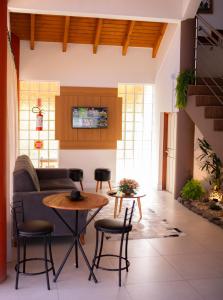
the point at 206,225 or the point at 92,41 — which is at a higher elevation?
the point at 92,41

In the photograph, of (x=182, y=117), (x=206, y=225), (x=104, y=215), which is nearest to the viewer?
(x=206, y=225)

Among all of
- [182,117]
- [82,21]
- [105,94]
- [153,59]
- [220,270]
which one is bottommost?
[220,270]

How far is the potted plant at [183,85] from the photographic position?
7514 mm

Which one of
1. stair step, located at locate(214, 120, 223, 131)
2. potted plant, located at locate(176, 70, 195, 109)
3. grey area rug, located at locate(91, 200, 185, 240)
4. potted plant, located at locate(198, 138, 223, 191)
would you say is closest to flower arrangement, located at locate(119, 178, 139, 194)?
grey area rug, located at locate(91, 200, 185, 240)

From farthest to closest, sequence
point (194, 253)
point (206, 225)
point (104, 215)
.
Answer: point (104, 215) < point (206, 225) < point (194, 253)

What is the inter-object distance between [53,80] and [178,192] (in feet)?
13.2

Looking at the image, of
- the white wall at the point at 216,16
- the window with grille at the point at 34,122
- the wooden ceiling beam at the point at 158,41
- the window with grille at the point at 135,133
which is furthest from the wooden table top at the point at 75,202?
the window with grille at the point at 135,133

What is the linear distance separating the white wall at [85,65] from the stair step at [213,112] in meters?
3.69

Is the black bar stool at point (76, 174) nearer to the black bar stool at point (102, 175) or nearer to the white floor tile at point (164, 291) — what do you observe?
the black bar stool at point (102, 175)

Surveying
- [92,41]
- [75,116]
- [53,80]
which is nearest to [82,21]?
[92,41]

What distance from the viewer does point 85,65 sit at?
31.3 feet

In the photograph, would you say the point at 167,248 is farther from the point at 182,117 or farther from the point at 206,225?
the point at 182,117

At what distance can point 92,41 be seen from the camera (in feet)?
30.9

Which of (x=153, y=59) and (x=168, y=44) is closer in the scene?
(x=168, y=44)
